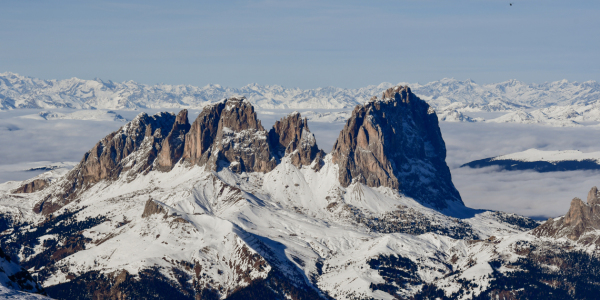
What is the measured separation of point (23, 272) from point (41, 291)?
8054mm

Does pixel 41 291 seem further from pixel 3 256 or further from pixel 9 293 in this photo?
pixel 9 293

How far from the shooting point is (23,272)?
13225 centimetres

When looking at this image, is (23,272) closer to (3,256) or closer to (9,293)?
(3,256)

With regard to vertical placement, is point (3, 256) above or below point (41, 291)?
above

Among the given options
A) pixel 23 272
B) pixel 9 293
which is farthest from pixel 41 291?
pixel 9 293

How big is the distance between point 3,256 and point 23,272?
475 cm

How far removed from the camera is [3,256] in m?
132

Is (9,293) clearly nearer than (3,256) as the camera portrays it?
Yes

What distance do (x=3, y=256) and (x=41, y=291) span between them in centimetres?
1120

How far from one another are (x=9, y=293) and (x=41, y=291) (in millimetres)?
22208

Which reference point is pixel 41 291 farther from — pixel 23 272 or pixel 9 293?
pixel 9 293

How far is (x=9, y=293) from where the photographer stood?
117 metres

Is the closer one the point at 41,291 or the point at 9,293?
the point at 9,293

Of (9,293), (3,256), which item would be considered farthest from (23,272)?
(9,293)
